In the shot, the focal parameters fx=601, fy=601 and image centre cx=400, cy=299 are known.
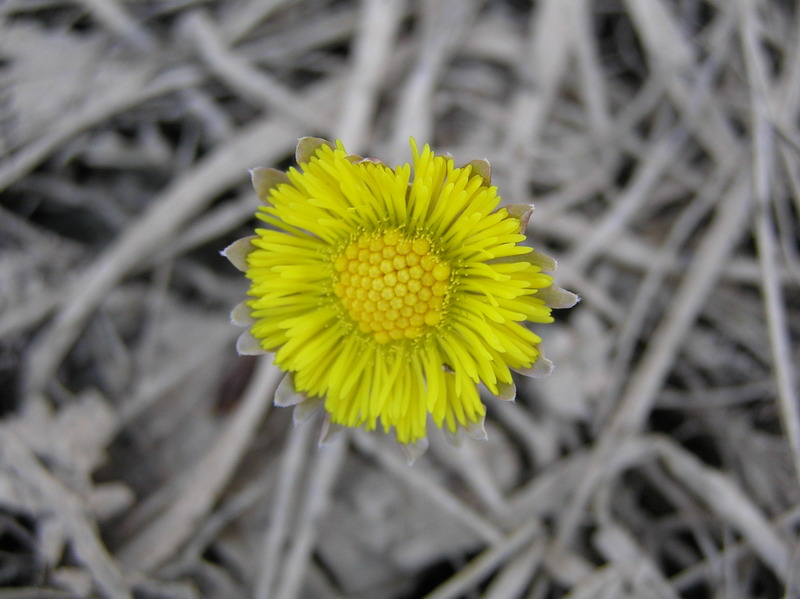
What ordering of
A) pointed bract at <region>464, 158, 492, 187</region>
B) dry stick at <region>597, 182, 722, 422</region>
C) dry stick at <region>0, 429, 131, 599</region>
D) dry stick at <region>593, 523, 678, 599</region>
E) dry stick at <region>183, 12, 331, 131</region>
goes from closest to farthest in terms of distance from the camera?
1. pointed bract at <region>464, 158, 492, 187</region>
2. dry stick at <region>0, 429, 131, 599</region>
3. dry stick at <region>593, 523, 678, 599</region>
4. dry stick at <region>597, 182, 722, 422</region>
5. dry stick at <region>183, 12, 331, 131</region>

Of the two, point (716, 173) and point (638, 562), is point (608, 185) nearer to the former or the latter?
point (716, 173)

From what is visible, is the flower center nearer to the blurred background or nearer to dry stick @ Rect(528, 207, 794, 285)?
the blurred background

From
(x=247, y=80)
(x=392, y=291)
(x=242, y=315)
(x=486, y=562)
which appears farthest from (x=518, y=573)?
(x=247, y=80)

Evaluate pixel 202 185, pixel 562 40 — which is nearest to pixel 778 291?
pixel 562 40

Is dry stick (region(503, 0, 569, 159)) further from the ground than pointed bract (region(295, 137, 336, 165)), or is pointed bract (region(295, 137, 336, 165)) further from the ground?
dry stick (region(503, 0, 569, 159))

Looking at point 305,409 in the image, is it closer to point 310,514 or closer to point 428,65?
point 310,514

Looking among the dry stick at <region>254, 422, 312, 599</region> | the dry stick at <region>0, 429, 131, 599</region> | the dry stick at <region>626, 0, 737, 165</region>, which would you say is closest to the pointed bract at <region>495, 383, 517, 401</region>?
the dry stick at <region>254, 422, 312, 599</region>

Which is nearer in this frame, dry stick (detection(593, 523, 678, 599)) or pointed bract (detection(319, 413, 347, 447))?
pointed bract (detection(319, 413, 347, 447))

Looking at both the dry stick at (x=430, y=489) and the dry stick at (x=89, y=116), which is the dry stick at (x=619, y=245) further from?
the dry stick at (x=89, y=116)
